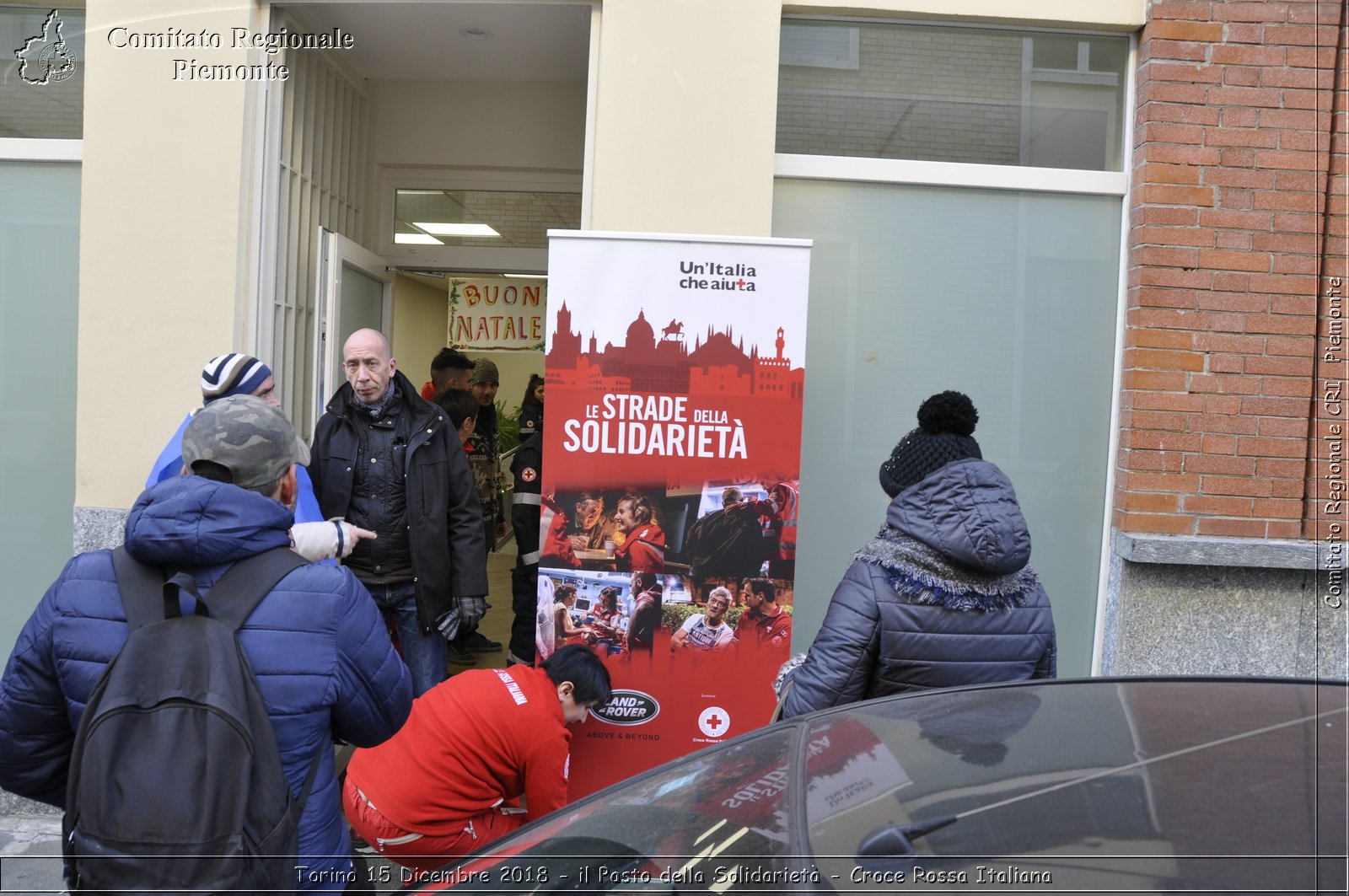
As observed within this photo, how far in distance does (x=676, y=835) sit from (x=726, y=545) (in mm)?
2296

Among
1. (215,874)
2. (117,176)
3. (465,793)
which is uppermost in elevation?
(117,176)

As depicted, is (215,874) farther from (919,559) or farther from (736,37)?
(736,37)

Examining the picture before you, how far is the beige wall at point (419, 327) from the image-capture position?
9734mm

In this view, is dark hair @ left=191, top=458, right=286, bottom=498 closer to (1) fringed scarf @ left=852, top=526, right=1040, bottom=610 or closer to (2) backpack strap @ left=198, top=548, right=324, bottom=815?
(2) backpack strap @ left=198, top=548, right=324, bottom=815

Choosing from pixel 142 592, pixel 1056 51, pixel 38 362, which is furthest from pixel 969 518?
pixel 38 362

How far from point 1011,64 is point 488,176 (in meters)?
3.41

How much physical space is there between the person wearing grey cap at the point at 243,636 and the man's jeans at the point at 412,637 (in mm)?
2144

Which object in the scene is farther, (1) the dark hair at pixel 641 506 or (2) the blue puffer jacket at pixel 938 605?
(1) the dark hair at pixel 641 506

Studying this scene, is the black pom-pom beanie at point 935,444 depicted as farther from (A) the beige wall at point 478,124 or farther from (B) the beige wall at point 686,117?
(A) the beige wall at point 478,124

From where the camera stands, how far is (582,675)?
3371mm

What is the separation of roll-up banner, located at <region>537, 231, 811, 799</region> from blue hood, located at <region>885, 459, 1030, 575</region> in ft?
4.35

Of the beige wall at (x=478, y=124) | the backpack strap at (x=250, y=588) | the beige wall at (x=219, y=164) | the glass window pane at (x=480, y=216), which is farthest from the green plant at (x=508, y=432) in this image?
the backpack strap at (x=250, y=588)

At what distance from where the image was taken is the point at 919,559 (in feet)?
8.46

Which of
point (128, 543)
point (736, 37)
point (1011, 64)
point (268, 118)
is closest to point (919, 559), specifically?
point (128, 543)
